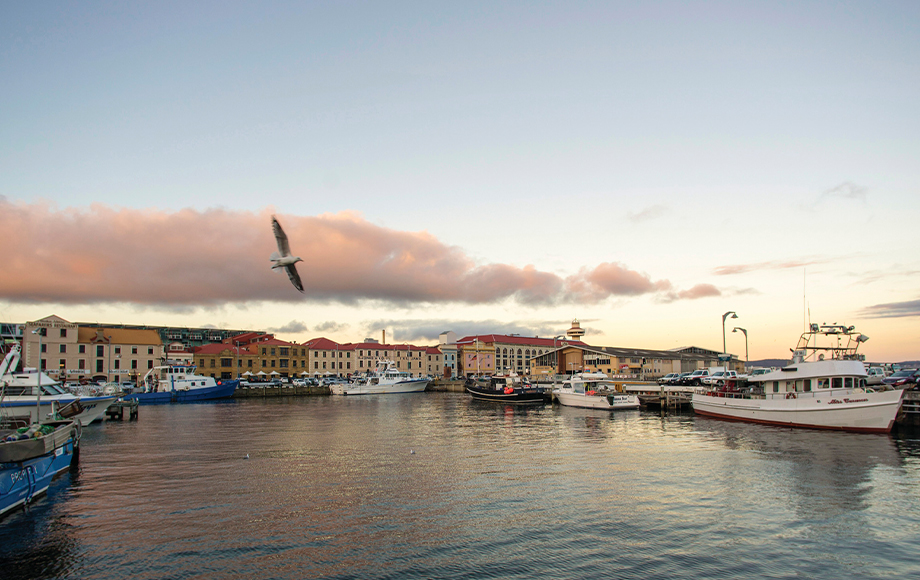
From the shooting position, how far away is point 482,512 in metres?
17.2

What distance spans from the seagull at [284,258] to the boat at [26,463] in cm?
889

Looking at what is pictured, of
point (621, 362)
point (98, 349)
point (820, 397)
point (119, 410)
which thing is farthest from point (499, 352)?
point (820, 397)

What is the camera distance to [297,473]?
77.1 feet

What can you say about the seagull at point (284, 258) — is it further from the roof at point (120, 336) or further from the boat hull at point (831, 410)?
the roof at point (120, 336)

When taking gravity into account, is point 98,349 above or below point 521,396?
above

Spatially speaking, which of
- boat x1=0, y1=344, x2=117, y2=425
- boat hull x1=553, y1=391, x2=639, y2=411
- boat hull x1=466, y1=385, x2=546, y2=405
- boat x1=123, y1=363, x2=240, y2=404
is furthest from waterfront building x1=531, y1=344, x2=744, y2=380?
boat x1=0, y1=344, x2=117, y2=425

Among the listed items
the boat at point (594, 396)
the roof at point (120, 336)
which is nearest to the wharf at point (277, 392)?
the roof at point (120, 336)

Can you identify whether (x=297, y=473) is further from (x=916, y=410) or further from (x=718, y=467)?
(x=916, y=410)

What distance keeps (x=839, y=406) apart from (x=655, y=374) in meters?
73.6

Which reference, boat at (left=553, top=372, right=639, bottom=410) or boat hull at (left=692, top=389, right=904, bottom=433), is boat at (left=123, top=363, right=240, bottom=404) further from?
boat hull at (left=692, top=389, right=904, bottom=433)

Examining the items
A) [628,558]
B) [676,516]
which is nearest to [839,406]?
[676,516]

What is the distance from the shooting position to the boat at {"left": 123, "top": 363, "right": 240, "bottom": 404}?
77062 millimetres

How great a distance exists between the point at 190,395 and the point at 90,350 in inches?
1339

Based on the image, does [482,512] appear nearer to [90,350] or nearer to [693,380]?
[693,380]
